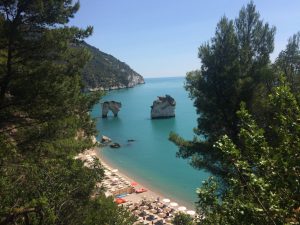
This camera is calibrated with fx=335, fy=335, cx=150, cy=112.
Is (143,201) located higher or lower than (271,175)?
lower

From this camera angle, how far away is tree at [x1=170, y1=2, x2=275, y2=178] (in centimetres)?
1505

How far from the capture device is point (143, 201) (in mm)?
28672

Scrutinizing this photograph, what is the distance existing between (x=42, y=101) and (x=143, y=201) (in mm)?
19095

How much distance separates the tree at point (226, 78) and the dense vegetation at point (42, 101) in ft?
17.6

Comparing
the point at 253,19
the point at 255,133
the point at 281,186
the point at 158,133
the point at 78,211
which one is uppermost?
the point at 253,19

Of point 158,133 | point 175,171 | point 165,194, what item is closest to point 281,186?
point 165,194

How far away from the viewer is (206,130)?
622 inches

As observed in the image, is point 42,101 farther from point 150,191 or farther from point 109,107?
point 109,107

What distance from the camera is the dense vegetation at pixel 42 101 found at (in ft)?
35.2

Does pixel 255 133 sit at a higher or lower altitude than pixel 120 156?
higher

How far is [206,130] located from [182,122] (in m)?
64.4

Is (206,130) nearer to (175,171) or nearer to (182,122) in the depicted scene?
(175,171)

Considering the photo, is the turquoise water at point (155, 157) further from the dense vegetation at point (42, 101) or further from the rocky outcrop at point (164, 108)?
the dense vegetation at point (42, 101)

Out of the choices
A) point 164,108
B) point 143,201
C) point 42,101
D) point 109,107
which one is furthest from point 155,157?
point 109,107
